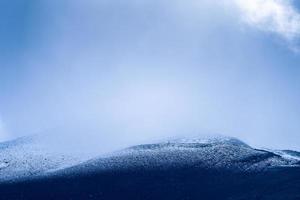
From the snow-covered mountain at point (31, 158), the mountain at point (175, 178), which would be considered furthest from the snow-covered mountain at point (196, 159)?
the snow-covered mountain at point (31, 158)

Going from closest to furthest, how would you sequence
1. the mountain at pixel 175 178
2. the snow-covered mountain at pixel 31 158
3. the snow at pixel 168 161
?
the mountain at pixel 175 178
the snow at pixel 168 161
the snow-covered mountain at pixel 31 158

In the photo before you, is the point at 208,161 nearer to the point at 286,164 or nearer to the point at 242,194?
the point at 286,164

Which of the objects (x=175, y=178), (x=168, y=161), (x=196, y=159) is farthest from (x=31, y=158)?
(x=175, y=178)

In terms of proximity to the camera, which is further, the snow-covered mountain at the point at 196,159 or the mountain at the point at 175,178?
the snow-covered mountain at the point at 196,159

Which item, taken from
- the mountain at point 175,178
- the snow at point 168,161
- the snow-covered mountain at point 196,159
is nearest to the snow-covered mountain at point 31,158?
the snow at point 168,161

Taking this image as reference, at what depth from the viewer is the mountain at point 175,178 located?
2903 cm

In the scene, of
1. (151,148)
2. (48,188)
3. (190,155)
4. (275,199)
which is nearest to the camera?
(275,199)

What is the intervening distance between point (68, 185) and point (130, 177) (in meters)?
4.49

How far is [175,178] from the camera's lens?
108ft

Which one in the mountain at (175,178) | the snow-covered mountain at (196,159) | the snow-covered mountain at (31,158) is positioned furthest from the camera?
the snow-covered mountain at (31,158)

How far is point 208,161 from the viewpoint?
36.7 meters

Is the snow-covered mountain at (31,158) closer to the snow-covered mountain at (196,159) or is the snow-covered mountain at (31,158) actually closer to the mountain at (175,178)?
the mountain at (175,178)

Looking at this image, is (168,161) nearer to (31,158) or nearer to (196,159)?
(196,159)

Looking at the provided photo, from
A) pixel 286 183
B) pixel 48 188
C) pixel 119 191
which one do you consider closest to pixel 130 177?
pixel 119 191
